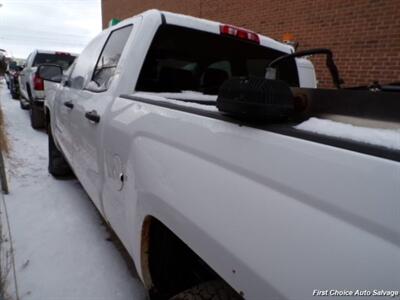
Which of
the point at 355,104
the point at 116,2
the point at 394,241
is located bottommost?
the point at 394,241

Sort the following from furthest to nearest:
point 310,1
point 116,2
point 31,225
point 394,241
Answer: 1. point 116,2
2. point 310,1
3. point 31,225
4. point 394,241

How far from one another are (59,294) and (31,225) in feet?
3.85

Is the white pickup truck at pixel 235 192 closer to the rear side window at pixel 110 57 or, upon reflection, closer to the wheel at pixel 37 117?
the rear side window at pixel 110 57

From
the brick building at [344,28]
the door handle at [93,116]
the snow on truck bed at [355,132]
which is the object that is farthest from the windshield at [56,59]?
the snow on truck bed at [355,132]

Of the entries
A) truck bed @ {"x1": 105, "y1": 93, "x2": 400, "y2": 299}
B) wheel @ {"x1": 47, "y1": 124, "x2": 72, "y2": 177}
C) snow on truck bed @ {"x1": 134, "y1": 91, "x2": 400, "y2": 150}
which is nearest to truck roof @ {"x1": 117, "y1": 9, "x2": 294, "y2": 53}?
truck bed @ {"x1": 105, "y1": 93, "x2": 400, "y2": 299}

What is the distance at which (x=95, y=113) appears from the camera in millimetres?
2172

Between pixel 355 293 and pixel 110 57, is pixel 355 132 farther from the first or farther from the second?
pixel 110 57

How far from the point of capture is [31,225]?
3.07 metres

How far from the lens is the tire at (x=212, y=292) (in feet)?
4.27

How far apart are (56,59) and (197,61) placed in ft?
25.5

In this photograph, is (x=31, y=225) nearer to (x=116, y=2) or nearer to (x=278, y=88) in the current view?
(x=278, y=88)

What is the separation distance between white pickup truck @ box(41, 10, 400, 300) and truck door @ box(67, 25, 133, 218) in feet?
0.06

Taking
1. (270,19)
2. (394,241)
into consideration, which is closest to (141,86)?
(394,241)

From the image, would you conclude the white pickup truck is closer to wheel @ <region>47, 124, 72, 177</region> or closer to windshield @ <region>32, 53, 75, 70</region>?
wheel @ <region>47, 124, 72, 177</region>
